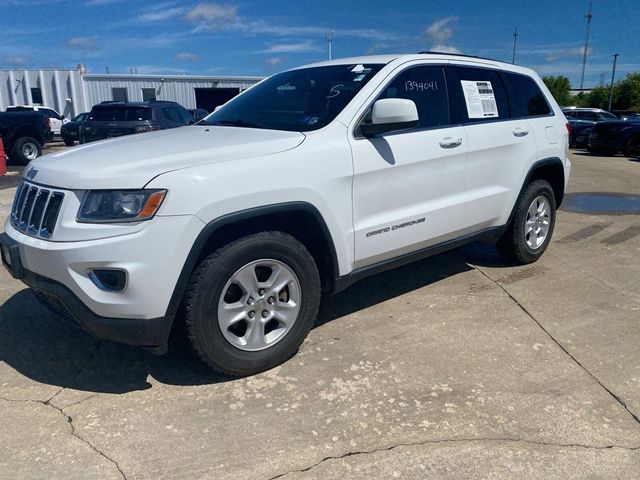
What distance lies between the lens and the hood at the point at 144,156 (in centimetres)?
268

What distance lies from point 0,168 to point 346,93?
11189mm

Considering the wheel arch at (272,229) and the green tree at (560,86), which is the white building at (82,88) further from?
the green tree at (560,86)

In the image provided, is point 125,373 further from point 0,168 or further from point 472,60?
point 0,168

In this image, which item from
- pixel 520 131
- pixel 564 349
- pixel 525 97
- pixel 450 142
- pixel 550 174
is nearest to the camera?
pixel 564 349

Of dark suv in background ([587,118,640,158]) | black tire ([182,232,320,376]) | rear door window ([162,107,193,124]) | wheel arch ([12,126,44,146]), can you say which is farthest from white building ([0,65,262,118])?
black tire ([182,232,320,376])

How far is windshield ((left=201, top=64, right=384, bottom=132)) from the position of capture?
11.6 ft

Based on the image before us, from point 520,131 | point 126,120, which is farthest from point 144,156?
point 126,120

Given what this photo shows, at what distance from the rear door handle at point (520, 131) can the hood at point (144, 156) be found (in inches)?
Result: 88.8

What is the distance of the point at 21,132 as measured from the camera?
14.6 m

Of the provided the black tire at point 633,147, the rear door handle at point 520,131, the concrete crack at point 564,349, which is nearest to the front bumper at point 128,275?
the concrete crack at point 564,349

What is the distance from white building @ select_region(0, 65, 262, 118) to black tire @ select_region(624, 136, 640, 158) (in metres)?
27.2

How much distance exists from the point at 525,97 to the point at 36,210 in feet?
13.4

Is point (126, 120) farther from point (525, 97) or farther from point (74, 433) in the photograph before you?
point (74, 433)

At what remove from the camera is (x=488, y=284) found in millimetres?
4758
